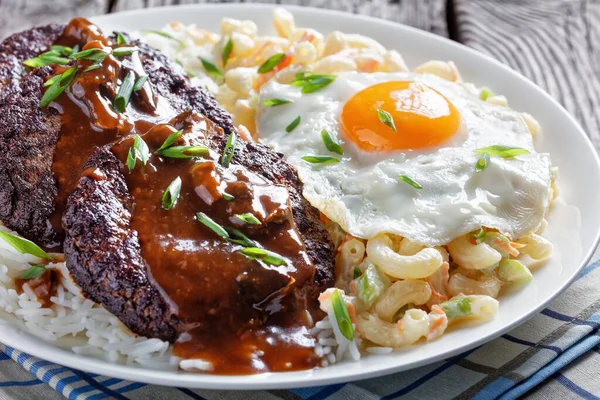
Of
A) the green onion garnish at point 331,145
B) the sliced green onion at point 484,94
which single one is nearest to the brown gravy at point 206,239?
the green onion garnish at point 331,145

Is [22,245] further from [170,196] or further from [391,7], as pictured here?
[391,7]

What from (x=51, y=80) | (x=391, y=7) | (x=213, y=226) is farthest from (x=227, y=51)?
(x=391, y=7)

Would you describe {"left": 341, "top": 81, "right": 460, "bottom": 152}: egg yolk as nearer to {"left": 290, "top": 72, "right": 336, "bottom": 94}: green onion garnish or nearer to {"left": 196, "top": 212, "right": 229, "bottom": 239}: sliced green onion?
{"left": 290, "top": 72, "right": 336, "bottom": 94}: green onion garnish

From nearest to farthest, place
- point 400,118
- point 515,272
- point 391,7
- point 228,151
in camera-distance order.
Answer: point 515,272 → point 228,151 → point 400,118 → point 391,7

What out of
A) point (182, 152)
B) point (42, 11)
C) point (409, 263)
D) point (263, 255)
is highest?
point (182, 152)

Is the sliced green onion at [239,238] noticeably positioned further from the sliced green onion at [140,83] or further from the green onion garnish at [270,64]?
the green onion garnish at [270,64]

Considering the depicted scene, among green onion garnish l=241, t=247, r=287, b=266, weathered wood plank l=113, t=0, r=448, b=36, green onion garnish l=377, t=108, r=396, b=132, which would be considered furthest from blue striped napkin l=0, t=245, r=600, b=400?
weathered wood plank l=113, t=0, r=448, b=36
